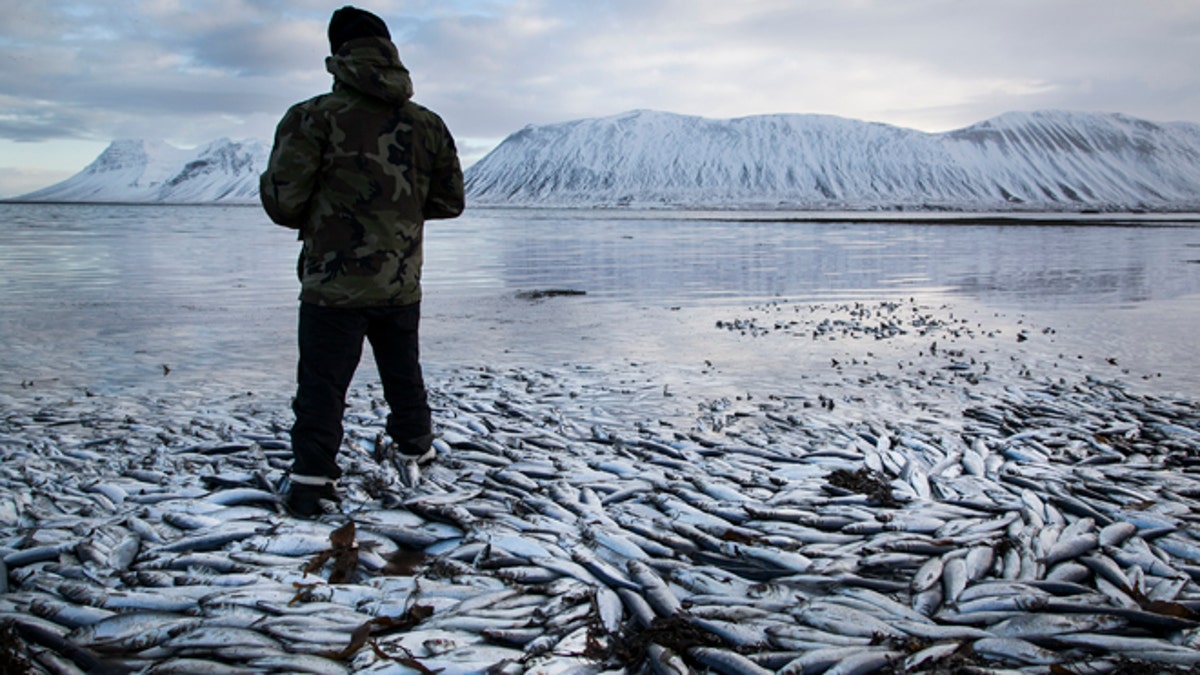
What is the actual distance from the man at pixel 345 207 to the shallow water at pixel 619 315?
199 inches

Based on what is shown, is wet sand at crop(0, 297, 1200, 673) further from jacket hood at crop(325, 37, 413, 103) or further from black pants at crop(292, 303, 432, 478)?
jacket hood at crop(325, 37, 413, 103)

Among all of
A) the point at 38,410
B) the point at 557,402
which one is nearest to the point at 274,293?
the point at 38,410

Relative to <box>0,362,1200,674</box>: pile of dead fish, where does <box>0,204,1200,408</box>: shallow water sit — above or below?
above

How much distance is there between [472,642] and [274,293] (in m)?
19.8

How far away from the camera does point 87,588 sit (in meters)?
4.45

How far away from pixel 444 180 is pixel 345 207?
92 centimetres

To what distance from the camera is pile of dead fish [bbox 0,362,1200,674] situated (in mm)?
3938

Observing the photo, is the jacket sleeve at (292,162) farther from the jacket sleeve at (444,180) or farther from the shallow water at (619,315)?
the shallow water at (619,315)

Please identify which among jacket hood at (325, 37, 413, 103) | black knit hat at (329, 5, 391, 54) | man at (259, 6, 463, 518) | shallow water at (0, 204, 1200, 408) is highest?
black knit hat at (329, 5, 391, 54)

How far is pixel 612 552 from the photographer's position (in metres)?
5.23

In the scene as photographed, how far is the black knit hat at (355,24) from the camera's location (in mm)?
5609

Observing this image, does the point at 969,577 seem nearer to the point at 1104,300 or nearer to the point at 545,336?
the point at 545,336

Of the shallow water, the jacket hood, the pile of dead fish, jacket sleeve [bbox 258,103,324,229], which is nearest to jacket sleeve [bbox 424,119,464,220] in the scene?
the jacket hood

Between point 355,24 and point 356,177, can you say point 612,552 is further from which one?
point 355,24
